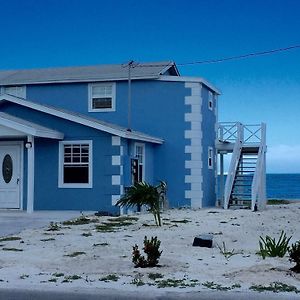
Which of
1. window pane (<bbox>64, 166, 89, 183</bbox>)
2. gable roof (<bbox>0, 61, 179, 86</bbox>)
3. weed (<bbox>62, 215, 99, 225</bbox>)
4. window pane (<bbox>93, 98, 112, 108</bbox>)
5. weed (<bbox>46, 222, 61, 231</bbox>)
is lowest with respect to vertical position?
weed (<bbox>46, 222, 61, 231</bbox>)

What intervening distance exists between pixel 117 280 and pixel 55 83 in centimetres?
1739

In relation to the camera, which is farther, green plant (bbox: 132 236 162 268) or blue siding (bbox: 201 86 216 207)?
blue siding (bbox: 201 86 216 207)

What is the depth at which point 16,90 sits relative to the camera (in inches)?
1014

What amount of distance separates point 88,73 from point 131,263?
53.2 feet

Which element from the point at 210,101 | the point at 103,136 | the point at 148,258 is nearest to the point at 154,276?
the point at 148,258

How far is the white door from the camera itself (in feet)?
68.1

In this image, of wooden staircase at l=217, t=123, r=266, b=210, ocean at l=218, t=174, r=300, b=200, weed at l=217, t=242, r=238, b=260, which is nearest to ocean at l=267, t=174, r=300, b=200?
ocean at l=218, t=174, r=300, b=200

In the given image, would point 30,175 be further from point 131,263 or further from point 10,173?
point 131,263

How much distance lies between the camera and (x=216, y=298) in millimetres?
7555

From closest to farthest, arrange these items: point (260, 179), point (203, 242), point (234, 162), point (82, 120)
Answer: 1. point (203, 242)
2. point (82, 120)
3. point (260, 179)
4. point (234, 162)

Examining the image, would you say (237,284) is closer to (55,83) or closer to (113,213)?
(113,213)

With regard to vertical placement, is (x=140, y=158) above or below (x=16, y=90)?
below

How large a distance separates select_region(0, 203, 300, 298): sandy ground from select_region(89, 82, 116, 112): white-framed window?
901 cm

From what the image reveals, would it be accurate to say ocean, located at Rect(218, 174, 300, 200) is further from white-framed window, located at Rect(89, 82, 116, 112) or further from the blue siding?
white-framed window, located at Rect(89, 82, 116, 112)
